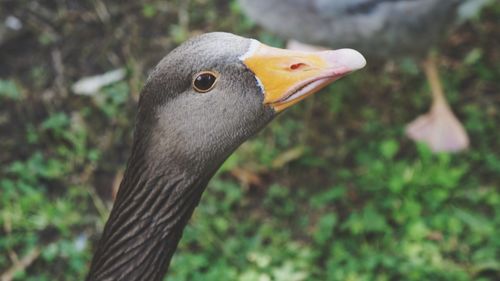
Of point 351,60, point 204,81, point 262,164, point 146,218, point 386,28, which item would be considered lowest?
point 146,218

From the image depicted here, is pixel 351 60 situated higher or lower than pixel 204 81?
lower

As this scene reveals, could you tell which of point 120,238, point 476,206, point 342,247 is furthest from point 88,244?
point 476,206

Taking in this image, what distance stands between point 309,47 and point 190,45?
2.83 meters

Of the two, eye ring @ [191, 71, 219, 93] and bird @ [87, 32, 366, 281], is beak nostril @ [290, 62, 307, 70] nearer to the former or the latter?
bird @ [87, 32, 366, 281]

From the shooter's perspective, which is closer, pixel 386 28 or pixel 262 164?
pixel 386 28

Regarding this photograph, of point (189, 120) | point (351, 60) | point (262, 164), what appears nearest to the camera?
point (351, 60)

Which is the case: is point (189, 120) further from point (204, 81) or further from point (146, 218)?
point (146, 218)

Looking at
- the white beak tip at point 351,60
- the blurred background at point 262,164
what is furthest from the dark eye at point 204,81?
the blurred background at point 262,164

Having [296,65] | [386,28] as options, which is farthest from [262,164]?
[296,65]

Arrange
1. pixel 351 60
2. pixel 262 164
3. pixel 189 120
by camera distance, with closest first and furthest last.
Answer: pixel 351 60 → pixel 189 120 → pixel 262 164

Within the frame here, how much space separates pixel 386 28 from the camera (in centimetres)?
421

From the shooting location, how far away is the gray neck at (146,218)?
232 centimetres

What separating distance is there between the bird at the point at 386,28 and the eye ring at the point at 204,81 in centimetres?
209

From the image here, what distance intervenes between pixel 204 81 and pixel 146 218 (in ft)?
1.72
